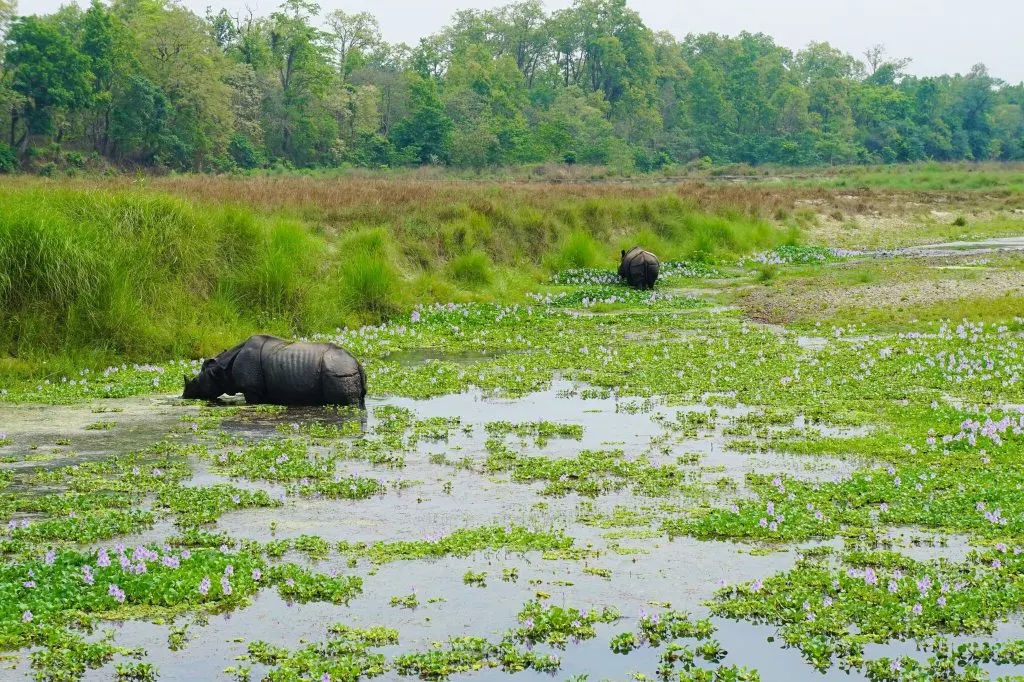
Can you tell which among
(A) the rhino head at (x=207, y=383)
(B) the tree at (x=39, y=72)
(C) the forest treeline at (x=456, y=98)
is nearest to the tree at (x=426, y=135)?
(C) the forest treeline at (x=456, y=98)

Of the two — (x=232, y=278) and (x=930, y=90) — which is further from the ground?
(x=930, y=90)

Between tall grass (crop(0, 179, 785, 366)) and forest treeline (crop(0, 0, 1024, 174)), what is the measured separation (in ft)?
123

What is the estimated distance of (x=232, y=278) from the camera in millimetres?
19562

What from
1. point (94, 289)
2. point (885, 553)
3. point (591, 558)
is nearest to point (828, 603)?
point (885, 553)

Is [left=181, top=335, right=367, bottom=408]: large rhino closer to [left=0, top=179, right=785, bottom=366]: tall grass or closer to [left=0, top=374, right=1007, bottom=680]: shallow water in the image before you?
[left=0, top=374, right=1007, bottom=680]: shallow water

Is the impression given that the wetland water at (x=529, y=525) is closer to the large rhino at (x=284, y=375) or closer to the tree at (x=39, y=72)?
the large rhino at (x=284, y=375)

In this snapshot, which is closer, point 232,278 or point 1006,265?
point 232,278

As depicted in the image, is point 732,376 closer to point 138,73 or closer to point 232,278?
point 232,278

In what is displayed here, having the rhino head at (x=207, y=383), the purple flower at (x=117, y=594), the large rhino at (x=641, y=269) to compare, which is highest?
the large rhino at (x=641, y=269)

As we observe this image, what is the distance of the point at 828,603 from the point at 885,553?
111 cm

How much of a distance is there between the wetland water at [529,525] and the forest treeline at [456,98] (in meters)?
50.5

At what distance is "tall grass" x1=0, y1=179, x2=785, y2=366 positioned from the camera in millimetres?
16625

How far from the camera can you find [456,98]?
10438 cm

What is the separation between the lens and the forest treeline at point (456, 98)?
71562 mm
